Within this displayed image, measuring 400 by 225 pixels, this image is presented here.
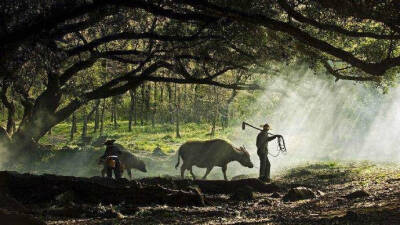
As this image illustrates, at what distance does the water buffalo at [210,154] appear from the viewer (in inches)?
995

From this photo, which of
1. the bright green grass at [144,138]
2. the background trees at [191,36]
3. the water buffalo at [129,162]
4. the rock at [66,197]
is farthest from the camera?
the bright green grass at [144,138]

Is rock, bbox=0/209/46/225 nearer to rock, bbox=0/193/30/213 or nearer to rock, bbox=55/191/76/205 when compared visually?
rock, bbox=0/193/30/213

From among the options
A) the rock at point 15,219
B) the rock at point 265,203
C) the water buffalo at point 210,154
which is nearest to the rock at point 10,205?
the rock at point 15,219

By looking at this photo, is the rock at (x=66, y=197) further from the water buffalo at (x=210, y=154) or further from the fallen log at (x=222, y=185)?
the water buffalo at (x=210, y=154)

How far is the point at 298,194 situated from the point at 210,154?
11863 millimetres

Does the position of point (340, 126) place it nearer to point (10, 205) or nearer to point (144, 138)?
point (144, 138)

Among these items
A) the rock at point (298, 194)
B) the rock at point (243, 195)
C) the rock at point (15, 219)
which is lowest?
the rock at point (243, 195)

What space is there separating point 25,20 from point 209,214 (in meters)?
6.68

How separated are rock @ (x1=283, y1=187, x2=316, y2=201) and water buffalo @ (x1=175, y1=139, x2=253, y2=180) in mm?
11228

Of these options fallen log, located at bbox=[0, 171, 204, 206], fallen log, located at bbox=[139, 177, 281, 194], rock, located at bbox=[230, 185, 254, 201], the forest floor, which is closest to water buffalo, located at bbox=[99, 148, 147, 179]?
fallen log, located at bbox=[139, 177, 281, 194]

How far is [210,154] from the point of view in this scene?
25344 millimetres

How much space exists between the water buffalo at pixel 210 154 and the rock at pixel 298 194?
36.8 feet

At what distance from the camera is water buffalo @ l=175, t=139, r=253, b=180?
2527 cm

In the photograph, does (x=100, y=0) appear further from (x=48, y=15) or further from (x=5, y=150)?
(x=5, y=150)
